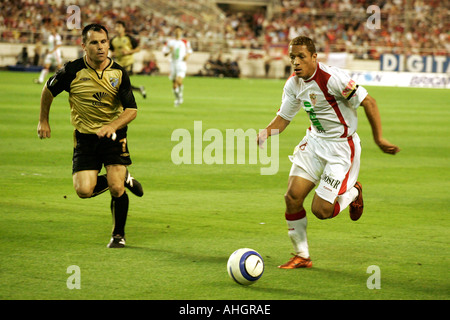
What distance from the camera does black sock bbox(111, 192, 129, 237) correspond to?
674 cm

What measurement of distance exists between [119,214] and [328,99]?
2.25 metres

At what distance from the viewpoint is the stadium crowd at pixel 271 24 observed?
41.4 m

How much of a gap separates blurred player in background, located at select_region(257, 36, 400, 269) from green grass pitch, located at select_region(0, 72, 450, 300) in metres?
0.49

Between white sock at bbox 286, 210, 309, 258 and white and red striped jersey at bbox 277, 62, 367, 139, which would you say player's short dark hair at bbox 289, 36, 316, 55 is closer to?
white and red striped jersey at bbox 277, 62, 367, 139

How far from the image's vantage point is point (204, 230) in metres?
7.51

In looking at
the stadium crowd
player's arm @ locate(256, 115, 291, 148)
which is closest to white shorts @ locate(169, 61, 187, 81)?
player's arm @ locate(256, 115, 291, 148)

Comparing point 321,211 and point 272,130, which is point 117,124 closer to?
point 272,130

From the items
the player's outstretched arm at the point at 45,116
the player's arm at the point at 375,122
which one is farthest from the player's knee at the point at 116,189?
the player's arm at the point at 375,122

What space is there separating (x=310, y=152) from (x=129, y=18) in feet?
131

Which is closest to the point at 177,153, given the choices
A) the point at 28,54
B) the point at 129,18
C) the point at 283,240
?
the point at 283,240

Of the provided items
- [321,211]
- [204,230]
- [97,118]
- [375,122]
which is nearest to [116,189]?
[97,118]

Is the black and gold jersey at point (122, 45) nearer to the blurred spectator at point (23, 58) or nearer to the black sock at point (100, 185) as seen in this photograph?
the black sock at point (100, 185)

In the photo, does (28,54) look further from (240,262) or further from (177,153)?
(240,262)
